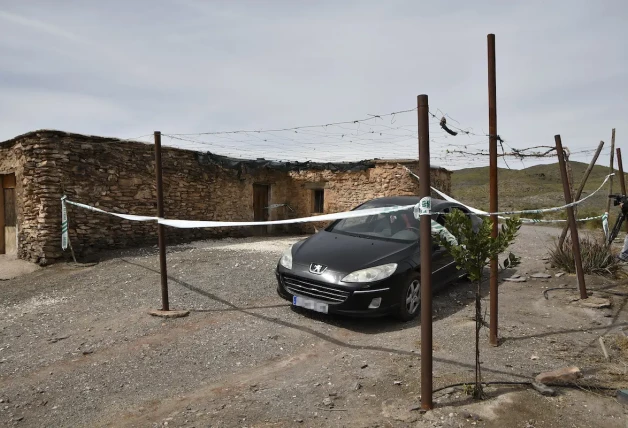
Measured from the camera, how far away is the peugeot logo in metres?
5.18

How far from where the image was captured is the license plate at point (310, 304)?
5059 mm

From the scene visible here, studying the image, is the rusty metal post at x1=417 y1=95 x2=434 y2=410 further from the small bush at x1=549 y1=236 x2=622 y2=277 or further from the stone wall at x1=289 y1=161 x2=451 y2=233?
the stone wall at x1=289 y1=161 x2=451 y2=233

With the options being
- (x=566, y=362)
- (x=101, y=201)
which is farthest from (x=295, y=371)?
(x=101, y=201)

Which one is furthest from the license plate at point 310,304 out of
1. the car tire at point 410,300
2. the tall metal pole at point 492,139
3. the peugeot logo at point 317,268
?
the tall metal pole at point 492,139

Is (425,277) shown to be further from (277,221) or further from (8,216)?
(8,216)

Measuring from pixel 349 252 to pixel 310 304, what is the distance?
830 millimetres

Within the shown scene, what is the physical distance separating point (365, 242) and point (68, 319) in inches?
161

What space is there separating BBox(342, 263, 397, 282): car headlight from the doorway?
29.4ft

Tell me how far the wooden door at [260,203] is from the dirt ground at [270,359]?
7.39m

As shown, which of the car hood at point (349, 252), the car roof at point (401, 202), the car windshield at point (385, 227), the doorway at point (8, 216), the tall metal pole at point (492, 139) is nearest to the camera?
the tall metal pole at point (492, 139)

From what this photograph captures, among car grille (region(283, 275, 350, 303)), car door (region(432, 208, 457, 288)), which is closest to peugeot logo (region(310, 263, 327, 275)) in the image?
car grille (region(283, 275, 350, 303))

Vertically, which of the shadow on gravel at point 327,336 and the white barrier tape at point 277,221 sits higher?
the white barrier tape at point 277,221

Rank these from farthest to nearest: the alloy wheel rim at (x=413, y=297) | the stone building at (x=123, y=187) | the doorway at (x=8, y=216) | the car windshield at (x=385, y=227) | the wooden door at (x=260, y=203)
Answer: the wooden door at (x=260, y=203) → the doorway at (x=8, y=216) → the stone building at (x=123, y=187) → the car windshield at (x=385, y=227) → the alloy wheel rim at (x=413, y=297)

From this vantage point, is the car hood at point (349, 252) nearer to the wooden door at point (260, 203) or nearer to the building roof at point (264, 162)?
the building roof at point (264, 162)
